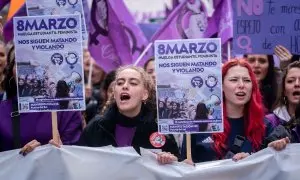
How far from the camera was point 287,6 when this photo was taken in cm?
654

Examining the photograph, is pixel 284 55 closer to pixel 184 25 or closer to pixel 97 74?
pixel 184 25

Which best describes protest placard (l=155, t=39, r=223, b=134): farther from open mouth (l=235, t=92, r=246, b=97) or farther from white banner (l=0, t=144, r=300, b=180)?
open mouth (l=235, t=92, r=246, b=97)

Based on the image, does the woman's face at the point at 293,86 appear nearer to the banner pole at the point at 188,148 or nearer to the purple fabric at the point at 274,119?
the purple fabric at the point at 274,119

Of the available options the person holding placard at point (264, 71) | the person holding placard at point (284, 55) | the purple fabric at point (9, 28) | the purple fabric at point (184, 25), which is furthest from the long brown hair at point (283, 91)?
the purple fabric at point (9, 28)

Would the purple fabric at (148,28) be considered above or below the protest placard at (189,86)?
above

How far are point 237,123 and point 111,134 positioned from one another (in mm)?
972

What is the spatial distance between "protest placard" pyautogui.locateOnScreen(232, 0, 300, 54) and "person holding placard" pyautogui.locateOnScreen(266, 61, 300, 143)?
34cm

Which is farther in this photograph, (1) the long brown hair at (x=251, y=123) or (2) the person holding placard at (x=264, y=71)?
(2) the person holding placard at (x=264, y=71)

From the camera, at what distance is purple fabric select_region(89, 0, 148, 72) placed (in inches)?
307

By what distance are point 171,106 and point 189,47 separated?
1.40ft

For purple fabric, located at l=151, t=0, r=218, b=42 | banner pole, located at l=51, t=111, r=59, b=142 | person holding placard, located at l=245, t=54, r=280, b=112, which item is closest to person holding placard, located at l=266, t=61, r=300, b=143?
person holding placard, located at l=245, t=54, r=280, b=112

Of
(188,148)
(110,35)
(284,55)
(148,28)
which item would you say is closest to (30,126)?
(188,148)

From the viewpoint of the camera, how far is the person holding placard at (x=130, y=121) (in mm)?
5609

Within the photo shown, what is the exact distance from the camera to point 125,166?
5.00 metres
